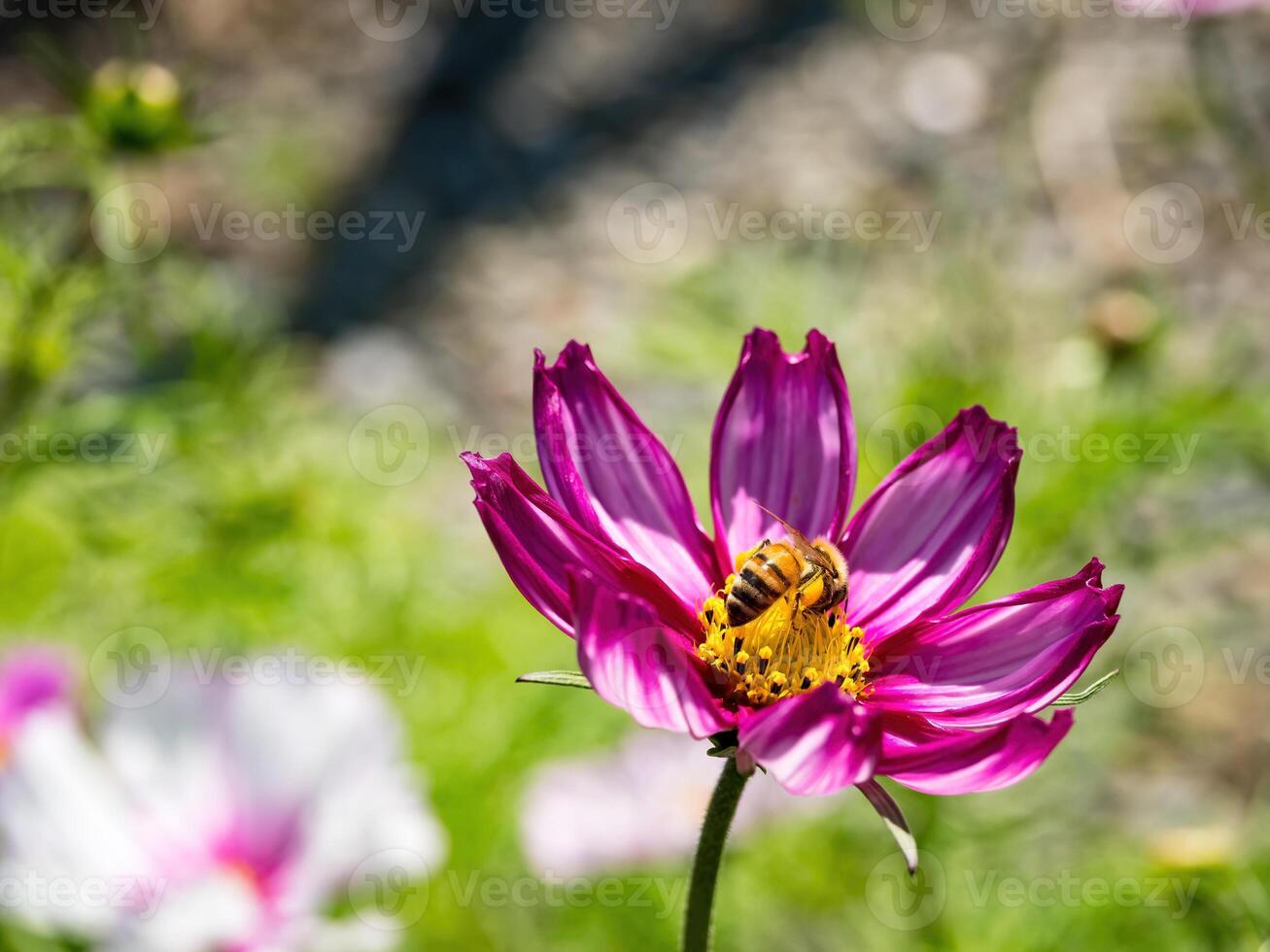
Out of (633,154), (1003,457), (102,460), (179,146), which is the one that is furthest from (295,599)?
(633,154)
